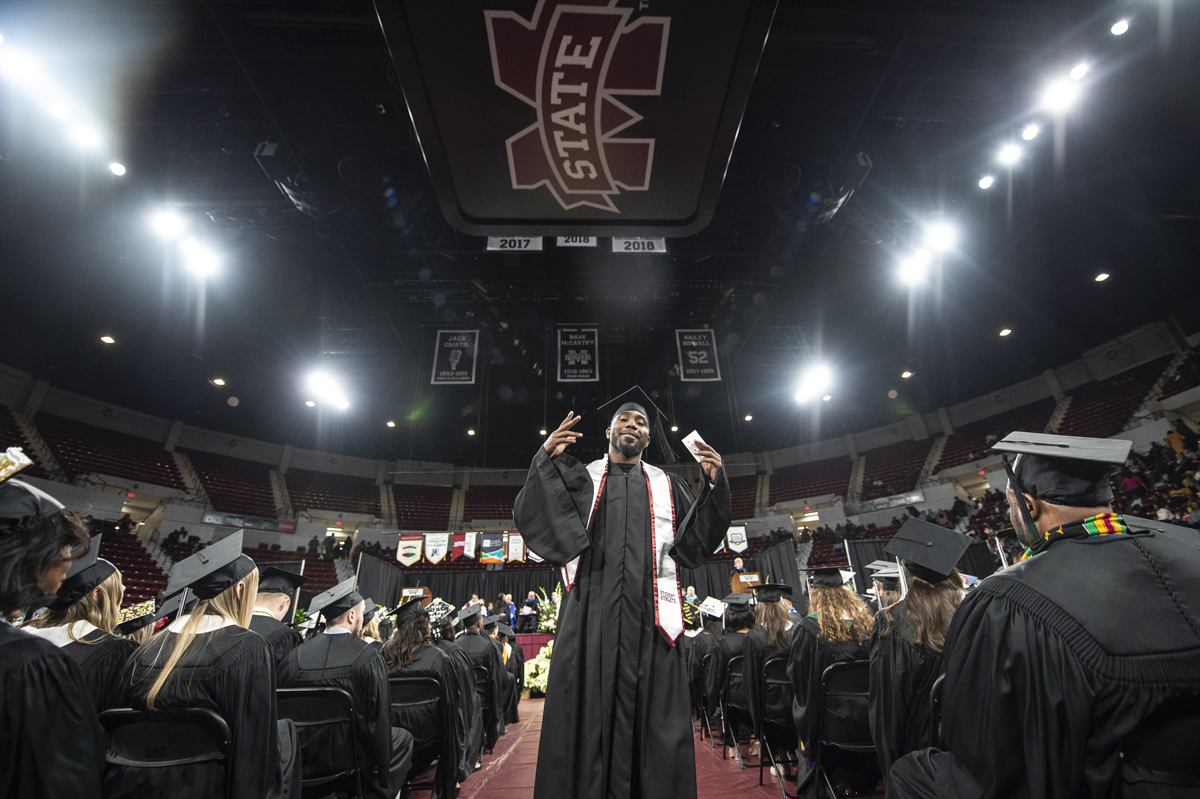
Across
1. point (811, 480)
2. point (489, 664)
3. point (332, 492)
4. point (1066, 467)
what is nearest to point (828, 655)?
point (1066, 467)

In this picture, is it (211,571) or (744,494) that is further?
(744,494)

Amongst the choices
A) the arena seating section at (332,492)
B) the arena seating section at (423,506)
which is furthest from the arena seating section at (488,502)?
the arena seating section at (332,492)

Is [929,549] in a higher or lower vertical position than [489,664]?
higher

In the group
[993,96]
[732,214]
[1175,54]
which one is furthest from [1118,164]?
[732,214]

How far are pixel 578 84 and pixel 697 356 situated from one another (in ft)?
31.2

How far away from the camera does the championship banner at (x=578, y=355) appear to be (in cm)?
995

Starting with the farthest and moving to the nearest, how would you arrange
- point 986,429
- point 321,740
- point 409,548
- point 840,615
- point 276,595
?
point 986,429 → point 409,548 → point 276,595 → point 840,615 → point 321,740

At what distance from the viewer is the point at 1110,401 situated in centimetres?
1560

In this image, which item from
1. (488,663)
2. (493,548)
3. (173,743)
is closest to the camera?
(173,743)

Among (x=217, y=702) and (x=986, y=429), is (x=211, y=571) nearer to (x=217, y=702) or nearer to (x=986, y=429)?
(x=217, y=702)

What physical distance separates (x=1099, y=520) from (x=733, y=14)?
1.68m

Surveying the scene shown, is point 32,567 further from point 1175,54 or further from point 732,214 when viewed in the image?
point 1175,54

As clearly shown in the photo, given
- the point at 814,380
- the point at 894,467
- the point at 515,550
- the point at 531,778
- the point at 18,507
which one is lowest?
the point at 531,778

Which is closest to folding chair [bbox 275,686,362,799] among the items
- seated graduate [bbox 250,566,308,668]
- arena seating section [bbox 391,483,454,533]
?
seated graduate [bbox 250,566,308,668]
